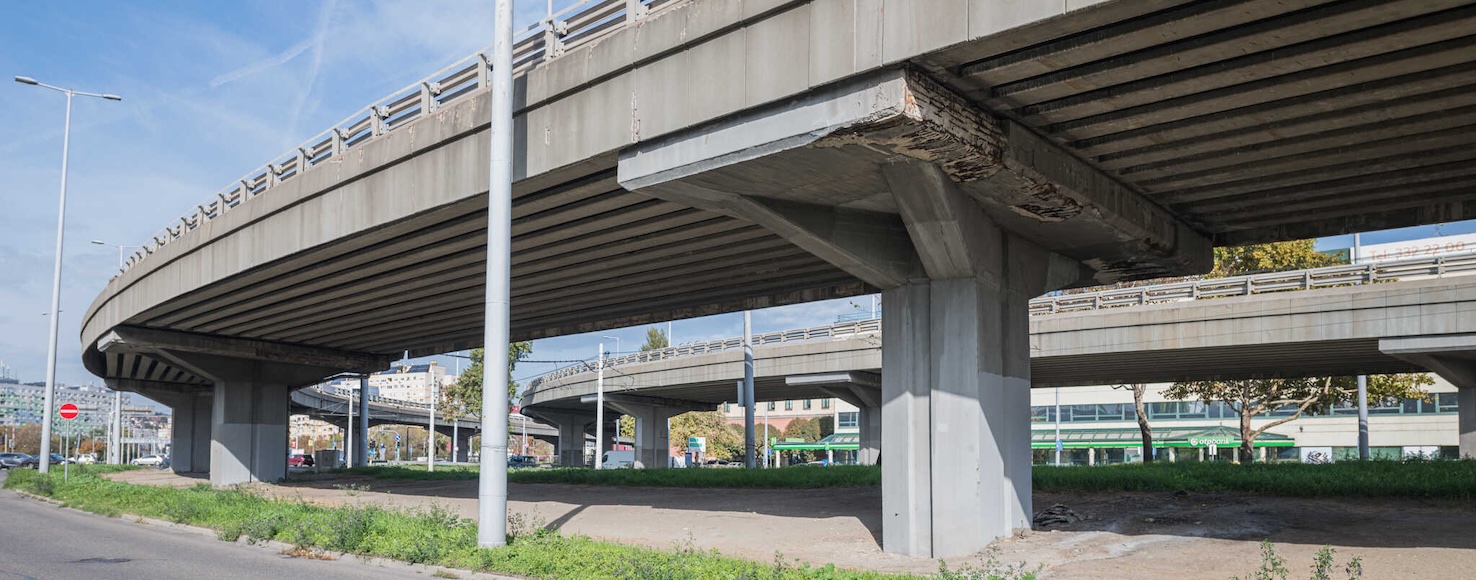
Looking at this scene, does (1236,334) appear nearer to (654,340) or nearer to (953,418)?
(953,418)

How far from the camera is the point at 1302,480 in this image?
1953 cm

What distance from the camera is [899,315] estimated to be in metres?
16.0

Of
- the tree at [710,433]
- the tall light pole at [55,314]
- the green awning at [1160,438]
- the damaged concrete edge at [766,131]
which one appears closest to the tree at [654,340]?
the tree at [710,433]

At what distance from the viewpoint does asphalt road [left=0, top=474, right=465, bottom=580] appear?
12648 millimetres

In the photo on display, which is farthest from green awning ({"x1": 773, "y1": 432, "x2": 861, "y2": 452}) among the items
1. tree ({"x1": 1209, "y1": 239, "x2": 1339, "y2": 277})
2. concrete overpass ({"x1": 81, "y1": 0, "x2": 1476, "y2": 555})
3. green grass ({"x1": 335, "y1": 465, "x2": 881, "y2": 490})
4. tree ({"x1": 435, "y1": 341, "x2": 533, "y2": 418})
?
concrete overpass ({"x1": 81, "y1": 0, "x2": 1476, "y2": 555})

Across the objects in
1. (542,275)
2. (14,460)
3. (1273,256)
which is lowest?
(14,460)

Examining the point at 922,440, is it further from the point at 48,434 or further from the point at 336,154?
the point at 48,434

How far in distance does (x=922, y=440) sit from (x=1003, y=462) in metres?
1.22

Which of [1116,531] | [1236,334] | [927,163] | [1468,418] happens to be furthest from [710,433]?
[927,163]

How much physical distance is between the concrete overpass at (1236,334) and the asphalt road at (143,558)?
10.4m

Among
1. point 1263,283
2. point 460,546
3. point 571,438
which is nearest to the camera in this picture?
point 460,546

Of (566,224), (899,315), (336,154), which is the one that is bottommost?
(899,315)

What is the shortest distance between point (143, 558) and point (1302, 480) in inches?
725

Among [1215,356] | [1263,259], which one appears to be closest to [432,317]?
[1215,356]
